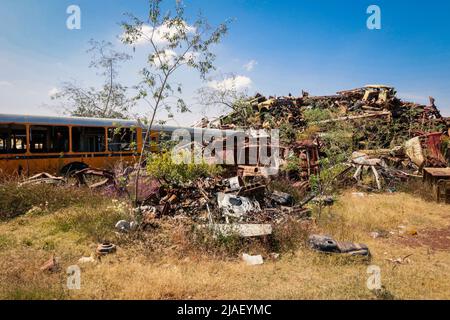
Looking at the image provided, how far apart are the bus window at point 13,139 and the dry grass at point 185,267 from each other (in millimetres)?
3910

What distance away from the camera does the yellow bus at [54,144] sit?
→ 9812 mm

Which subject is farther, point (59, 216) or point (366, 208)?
point (366, 208)

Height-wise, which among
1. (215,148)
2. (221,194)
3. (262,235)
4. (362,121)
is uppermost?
(362,121)

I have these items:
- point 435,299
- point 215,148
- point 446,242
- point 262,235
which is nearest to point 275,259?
point 262,235

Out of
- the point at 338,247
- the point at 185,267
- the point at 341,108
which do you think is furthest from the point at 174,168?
the point at 341,108

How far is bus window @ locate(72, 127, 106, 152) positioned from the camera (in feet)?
37.9

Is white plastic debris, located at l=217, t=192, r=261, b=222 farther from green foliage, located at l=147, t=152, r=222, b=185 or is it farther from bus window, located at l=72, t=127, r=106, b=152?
bus window, located at l=72, t=127, r=106, b=152

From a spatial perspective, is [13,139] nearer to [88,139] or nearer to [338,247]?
[88,139]

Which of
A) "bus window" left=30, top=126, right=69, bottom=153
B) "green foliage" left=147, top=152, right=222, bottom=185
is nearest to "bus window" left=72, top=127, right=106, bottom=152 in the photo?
"bus window" left=30, top=126, right=69, bottom=153

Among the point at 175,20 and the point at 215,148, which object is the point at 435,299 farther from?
the point at 215,148

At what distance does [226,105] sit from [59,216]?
403 inches

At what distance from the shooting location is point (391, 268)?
4.82 m

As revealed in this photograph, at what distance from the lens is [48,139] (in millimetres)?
10797

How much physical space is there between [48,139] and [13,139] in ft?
3.63
